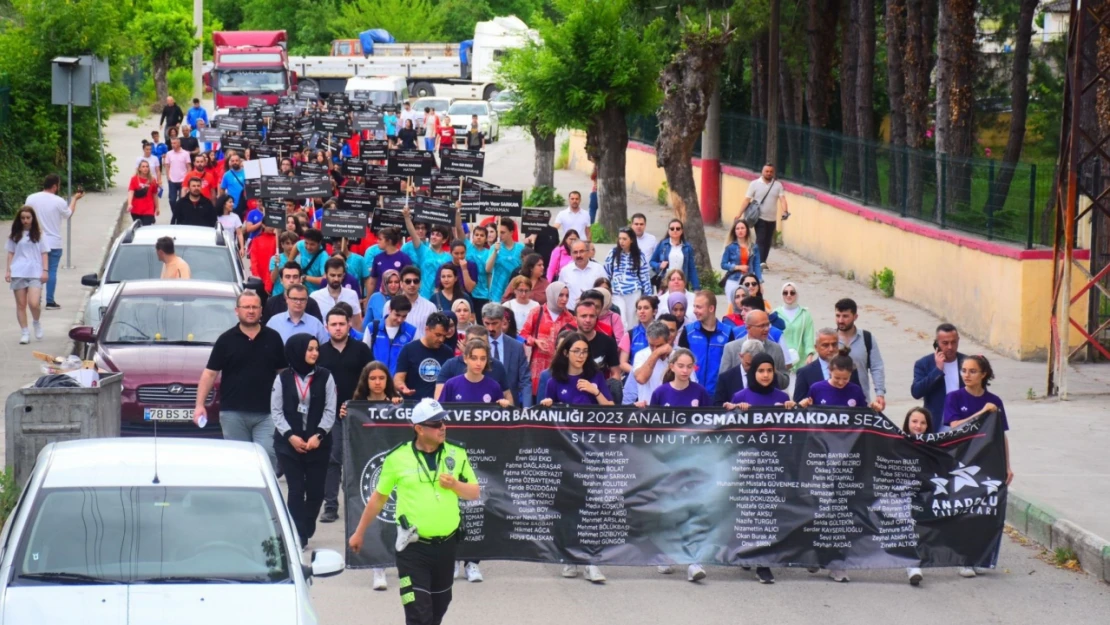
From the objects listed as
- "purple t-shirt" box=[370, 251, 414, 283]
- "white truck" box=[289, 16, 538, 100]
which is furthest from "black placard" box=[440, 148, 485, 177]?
"white truck" box=[289, 16, 538, 100]

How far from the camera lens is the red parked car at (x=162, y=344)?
1299 centimetres

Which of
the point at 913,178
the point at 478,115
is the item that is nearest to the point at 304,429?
the point at 913,178

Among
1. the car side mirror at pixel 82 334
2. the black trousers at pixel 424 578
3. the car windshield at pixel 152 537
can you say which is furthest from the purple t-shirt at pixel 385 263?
the car windshield at pixel 152 537

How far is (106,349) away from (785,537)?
21.1ft

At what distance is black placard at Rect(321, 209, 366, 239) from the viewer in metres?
18.3

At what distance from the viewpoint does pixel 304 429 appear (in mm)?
10633

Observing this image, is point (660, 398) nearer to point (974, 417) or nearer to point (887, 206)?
point (974, 417)

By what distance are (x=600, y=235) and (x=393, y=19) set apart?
206 ft

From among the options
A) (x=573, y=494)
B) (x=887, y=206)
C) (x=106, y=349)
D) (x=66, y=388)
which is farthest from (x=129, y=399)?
(x=887, y=206)

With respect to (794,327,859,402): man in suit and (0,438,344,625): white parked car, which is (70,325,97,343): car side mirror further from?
(794,327,859,402): man in suit

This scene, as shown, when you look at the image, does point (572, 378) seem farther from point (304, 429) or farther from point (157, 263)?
point (157, 263)

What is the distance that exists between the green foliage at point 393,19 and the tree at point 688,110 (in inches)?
2612

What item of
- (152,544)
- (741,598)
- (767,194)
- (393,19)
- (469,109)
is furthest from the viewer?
(393,19)

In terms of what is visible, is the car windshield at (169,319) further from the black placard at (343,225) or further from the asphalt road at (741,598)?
the black placard at (343,225)
